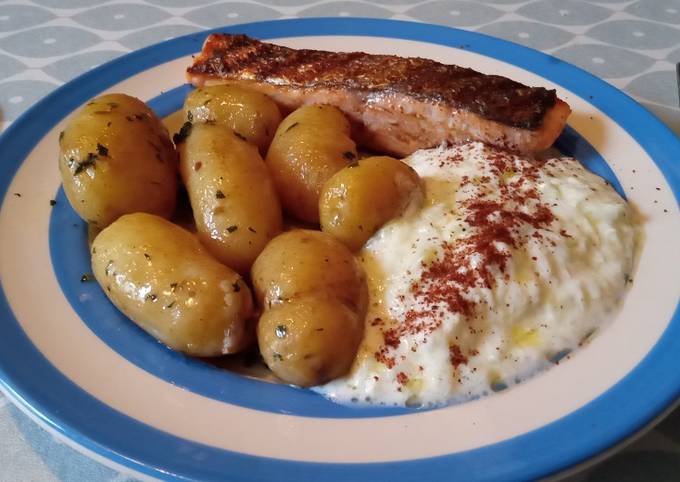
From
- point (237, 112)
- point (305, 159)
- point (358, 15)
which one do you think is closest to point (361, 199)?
point (305, 159)

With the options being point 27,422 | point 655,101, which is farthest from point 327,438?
point 655,101

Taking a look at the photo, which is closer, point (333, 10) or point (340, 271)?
point (340, 271)

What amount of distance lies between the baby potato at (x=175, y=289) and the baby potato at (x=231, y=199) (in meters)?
0.07

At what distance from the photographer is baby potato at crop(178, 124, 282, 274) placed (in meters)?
1.26

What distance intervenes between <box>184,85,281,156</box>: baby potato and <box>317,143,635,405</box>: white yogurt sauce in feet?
1.32

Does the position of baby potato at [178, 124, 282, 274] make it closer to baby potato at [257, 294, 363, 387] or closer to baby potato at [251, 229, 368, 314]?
baby potato at [251, 229, 368, 314]

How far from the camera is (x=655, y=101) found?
1.89 meters

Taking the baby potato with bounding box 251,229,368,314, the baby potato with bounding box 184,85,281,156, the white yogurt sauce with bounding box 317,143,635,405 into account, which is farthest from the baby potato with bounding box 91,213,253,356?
the baby potato with bounding box 184,85,281,156

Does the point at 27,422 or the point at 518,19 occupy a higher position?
the point at 518,19

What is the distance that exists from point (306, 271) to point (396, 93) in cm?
63

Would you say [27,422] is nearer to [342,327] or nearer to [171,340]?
[171,340]

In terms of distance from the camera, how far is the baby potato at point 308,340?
1.04 meters

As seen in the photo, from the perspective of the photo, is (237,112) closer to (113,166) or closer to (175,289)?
(113,166)

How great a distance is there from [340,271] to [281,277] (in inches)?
4.1
